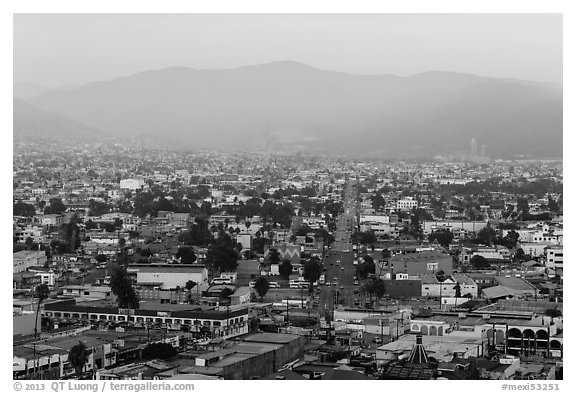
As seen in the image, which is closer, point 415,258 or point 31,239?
point 415,258

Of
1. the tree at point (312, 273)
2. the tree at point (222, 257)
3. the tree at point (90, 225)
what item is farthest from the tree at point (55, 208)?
the tree at point (312, 273)

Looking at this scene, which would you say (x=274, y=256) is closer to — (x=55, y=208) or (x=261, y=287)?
(x=261, y=287)

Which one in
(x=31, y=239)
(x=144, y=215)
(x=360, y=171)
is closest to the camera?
(x=31, y=239)

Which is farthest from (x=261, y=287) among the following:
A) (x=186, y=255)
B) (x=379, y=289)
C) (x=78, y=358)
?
(x=78, y=358)

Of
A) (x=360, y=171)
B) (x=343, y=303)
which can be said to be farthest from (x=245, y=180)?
(x=343, y=303)

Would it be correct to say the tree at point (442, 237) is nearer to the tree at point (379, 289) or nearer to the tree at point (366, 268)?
the tree at point (366, 268)

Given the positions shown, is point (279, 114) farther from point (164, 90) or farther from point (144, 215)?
point (144, 215)
